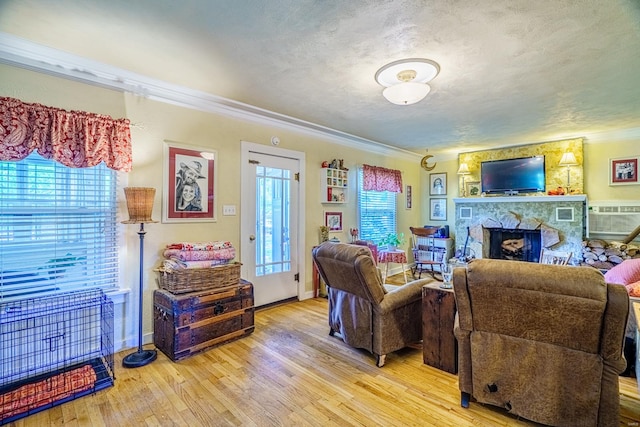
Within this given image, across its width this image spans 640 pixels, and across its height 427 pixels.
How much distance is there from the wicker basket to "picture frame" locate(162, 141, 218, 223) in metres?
0.61

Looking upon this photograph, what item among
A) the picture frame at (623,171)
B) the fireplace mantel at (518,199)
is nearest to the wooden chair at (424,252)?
the fireplace mantel at (518,199)

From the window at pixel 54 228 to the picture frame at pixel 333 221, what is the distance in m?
2.77

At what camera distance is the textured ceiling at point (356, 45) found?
1833 millimetres

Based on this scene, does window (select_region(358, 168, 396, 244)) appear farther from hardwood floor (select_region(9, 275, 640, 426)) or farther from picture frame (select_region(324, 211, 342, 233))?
hardwood floor (select_region(9, 275, 640, 426))

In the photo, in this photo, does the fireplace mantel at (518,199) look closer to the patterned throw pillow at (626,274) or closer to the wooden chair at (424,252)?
the wooden chair at (424,252)

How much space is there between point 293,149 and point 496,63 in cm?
252

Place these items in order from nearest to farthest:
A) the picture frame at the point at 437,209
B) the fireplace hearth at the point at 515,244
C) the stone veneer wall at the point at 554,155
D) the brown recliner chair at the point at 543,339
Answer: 1. the brown recliner chair at the point at 543,339
2. the stone veneer wall at the point at 554,155
3. the fireplace hearth at the point at 515,244
4. the picture frame at the point at 437,209

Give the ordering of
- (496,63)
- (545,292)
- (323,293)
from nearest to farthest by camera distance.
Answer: (545,292) → (496,63) → (323,293)

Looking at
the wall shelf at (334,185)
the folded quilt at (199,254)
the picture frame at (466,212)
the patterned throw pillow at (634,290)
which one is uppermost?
the wall shelf at (334,185)

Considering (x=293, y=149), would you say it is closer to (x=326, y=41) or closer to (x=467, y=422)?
(x=326, y=41)

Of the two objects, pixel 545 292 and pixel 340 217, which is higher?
pixel 340 217

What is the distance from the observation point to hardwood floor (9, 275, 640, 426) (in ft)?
6.10

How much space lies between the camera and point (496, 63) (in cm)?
251

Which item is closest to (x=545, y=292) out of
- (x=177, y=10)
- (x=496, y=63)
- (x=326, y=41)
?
(x=496, y=63)
